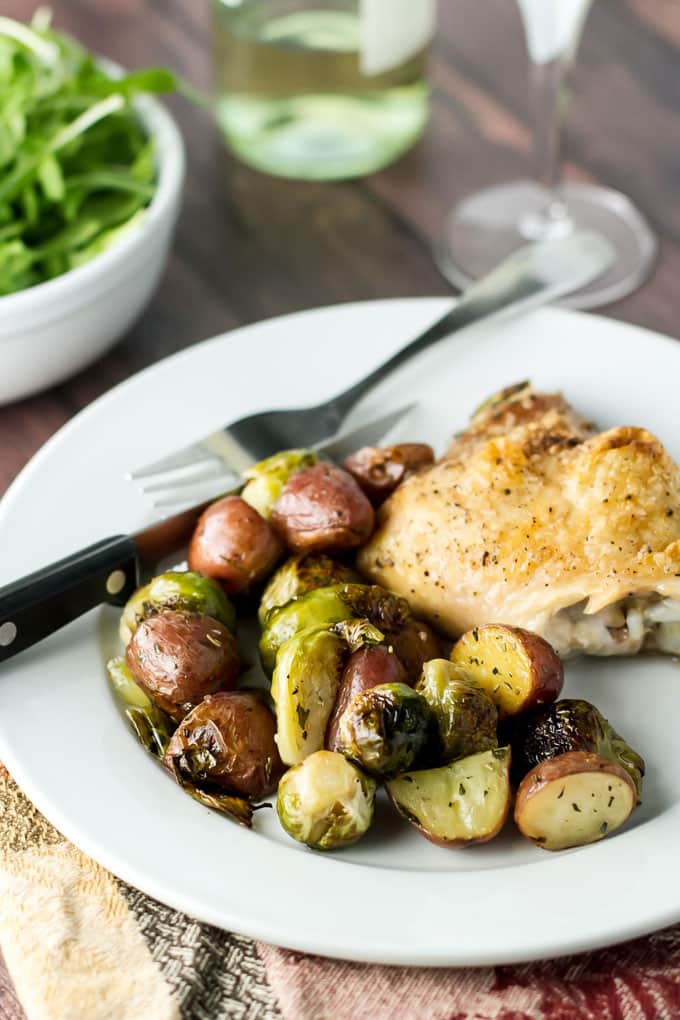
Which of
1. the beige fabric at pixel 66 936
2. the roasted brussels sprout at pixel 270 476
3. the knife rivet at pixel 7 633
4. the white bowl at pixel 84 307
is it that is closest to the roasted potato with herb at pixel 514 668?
the roasted brussels sprout at pixel 270 476

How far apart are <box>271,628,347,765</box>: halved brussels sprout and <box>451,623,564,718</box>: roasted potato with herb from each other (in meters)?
0.24

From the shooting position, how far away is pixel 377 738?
6.78ft

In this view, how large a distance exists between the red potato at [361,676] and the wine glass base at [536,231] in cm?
177

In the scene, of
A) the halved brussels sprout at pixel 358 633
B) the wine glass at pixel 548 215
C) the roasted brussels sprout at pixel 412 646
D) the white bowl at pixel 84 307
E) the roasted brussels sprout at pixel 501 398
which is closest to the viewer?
the halved brussels sprout at pixel 358 633

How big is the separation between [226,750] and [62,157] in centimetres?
202

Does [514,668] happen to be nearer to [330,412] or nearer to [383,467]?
[383,467]

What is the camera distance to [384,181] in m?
4.18

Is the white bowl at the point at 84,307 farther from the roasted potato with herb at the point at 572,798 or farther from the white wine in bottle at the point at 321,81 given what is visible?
the roasted potato with herb at the point at 572,798

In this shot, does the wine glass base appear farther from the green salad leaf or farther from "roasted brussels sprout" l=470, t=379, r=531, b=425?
the green salad leaf

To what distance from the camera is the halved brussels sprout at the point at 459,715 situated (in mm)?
2143

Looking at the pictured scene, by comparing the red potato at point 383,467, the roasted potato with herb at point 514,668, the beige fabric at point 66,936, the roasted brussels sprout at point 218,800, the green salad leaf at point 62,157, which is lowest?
the beige fabric at point 66,936

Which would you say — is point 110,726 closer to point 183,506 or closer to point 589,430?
point 183,506

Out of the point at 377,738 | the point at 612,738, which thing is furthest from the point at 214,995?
the point at 612,738

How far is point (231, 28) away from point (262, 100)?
22 centimetres
